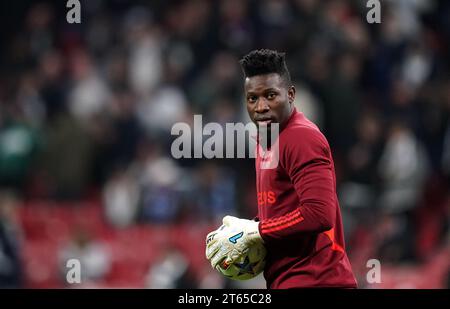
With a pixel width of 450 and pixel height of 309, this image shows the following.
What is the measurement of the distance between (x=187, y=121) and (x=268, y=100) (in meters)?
6.95

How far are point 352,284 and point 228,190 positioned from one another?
20.3ft

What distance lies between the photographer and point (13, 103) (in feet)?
40.0

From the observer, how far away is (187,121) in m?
11.2

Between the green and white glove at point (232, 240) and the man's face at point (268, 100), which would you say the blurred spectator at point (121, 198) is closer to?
the green and white glove at point (232, 240)

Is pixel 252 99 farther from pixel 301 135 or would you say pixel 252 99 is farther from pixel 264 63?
pixel 301 135

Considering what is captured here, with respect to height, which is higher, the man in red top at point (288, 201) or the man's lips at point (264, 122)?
the man's lips at point (264, 122)

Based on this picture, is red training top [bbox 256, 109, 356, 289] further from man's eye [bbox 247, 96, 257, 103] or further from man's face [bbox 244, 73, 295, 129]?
man's eye [bbox 247, 96, 257, 103]

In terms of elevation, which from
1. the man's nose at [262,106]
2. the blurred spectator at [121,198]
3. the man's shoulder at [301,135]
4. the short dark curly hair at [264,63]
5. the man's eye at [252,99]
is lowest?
the blurred spectator at [121,198]

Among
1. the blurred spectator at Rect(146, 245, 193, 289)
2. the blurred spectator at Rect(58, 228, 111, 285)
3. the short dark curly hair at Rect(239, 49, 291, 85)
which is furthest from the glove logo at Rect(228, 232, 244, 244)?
the blurred spectator at Rect(58, 228, 111, 285)

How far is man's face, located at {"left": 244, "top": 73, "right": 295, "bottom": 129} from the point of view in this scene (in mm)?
4301

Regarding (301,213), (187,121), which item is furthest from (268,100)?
(187,121)

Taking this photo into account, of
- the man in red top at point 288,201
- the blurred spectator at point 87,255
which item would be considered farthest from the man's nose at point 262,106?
the blurred spectator at point 87,255

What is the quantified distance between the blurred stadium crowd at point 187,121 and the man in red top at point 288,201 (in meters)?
4.34

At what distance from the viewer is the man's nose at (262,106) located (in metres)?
4.30
